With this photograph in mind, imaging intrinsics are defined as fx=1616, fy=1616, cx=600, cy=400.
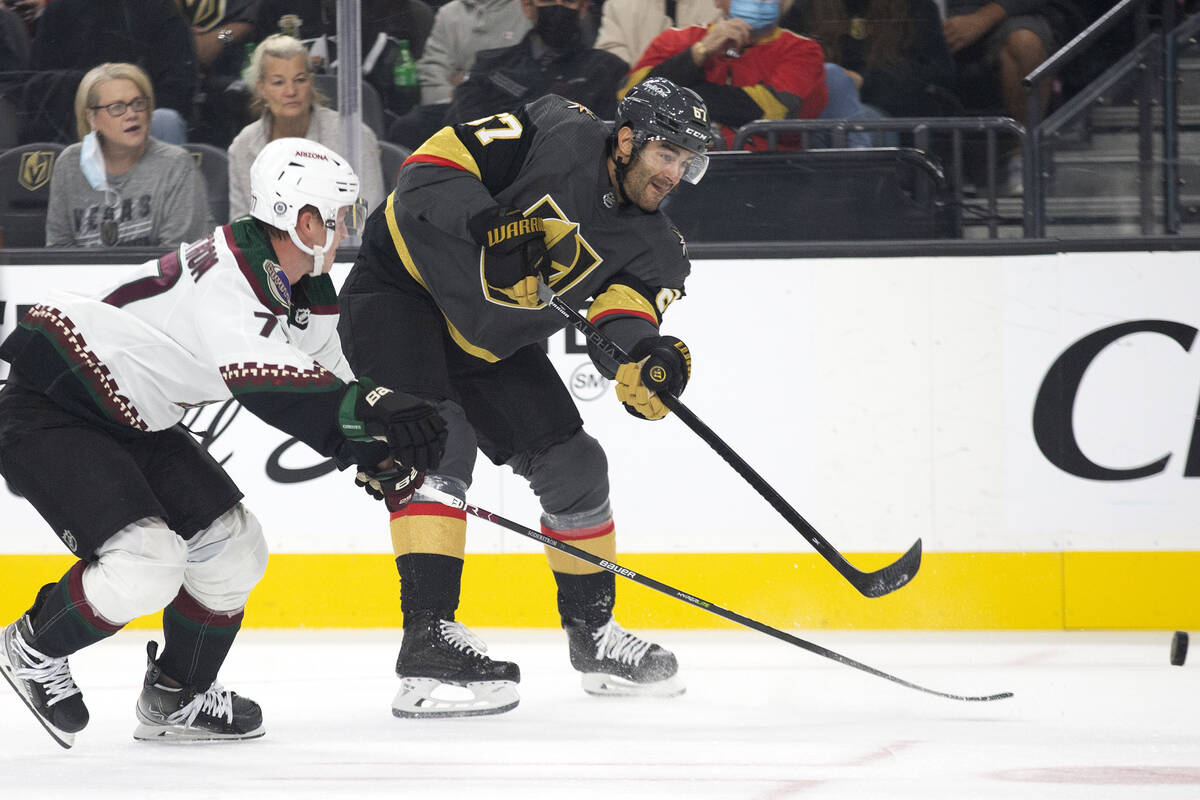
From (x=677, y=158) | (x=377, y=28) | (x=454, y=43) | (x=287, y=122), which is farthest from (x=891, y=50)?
(x=287, y=122)

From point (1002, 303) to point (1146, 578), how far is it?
82 centimetres

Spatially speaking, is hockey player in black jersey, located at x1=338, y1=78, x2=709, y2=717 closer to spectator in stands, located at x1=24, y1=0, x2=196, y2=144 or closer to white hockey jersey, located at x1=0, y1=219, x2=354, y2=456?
white hockey jersey, located at x1=0, y1=219, x2=354, y2=456

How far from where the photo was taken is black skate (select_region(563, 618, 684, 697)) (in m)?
3.42

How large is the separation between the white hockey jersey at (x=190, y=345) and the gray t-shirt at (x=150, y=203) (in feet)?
6.19

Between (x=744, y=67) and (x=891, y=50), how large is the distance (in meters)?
0.42

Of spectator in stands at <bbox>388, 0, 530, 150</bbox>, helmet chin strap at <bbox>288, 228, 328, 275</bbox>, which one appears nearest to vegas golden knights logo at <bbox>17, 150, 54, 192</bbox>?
spectator in stands at <bbox>388, 0, 530, 150</bbox>

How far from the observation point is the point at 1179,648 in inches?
139

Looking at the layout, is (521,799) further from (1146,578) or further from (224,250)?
(1146,578)

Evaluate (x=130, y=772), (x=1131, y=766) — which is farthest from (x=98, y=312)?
(x=1131, y=766)

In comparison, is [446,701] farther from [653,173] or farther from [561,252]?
[653,173]

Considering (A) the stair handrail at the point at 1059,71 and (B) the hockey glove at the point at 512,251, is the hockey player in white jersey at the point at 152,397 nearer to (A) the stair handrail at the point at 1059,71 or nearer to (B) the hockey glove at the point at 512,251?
(B) the hockey glove at the point at 512,251

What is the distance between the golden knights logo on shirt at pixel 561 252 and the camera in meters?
3.28

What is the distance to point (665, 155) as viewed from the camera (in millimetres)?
3213

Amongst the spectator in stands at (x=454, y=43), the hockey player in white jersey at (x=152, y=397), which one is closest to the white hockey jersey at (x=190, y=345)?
the hockey player in white jersey at (x=152, y=397)
